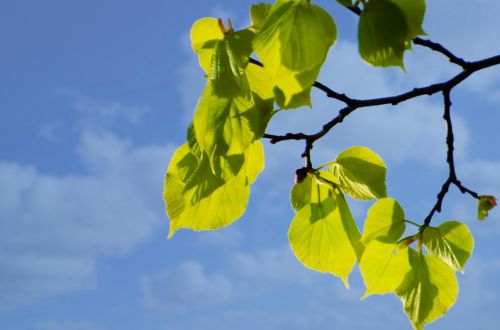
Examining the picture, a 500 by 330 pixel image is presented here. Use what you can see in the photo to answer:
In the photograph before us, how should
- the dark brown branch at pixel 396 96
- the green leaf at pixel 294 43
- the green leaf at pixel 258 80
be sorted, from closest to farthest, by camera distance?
the green leaf at pixel 294 43
the green leaf at pixel 258 80
the dark brown branch at pixel 396 96

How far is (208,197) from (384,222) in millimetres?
205

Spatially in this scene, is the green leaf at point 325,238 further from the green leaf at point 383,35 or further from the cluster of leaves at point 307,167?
the green leaf at point 383,35

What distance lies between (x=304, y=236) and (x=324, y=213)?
0.03 m

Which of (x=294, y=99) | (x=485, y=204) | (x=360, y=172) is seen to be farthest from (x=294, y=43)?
(x=485, y=204)

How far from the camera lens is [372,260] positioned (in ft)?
2.37

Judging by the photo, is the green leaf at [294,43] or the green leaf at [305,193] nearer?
the green leaf at [294,43]

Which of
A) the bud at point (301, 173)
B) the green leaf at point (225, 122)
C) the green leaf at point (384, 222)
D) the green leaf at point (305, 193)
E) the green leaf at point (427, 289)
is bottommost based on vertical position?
the green leaf at point (427, 289)

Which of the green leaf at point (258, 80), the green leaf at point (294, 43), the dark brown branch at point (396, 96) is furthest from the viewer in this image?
the dark brown branch at point (396, 96)

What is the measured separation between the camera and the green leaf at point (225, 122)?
58 centimetres

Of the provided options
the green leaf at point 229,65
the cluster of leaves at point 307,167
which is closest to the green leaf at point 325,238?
the cluster of leaves at point 307,167

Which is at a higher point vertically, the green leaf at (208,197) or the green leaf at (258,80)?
the green leaf at (258,80)

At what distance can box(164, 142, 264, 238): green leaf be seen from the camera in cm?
68

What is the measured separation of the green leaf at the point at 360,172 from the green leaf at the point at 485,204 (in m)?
0.12

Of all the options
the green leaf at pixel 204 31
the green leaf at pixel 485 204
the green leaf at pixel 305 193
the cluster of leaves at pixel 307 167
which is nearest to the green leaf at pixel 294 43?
the cluster of leaves at pixel 307 167
